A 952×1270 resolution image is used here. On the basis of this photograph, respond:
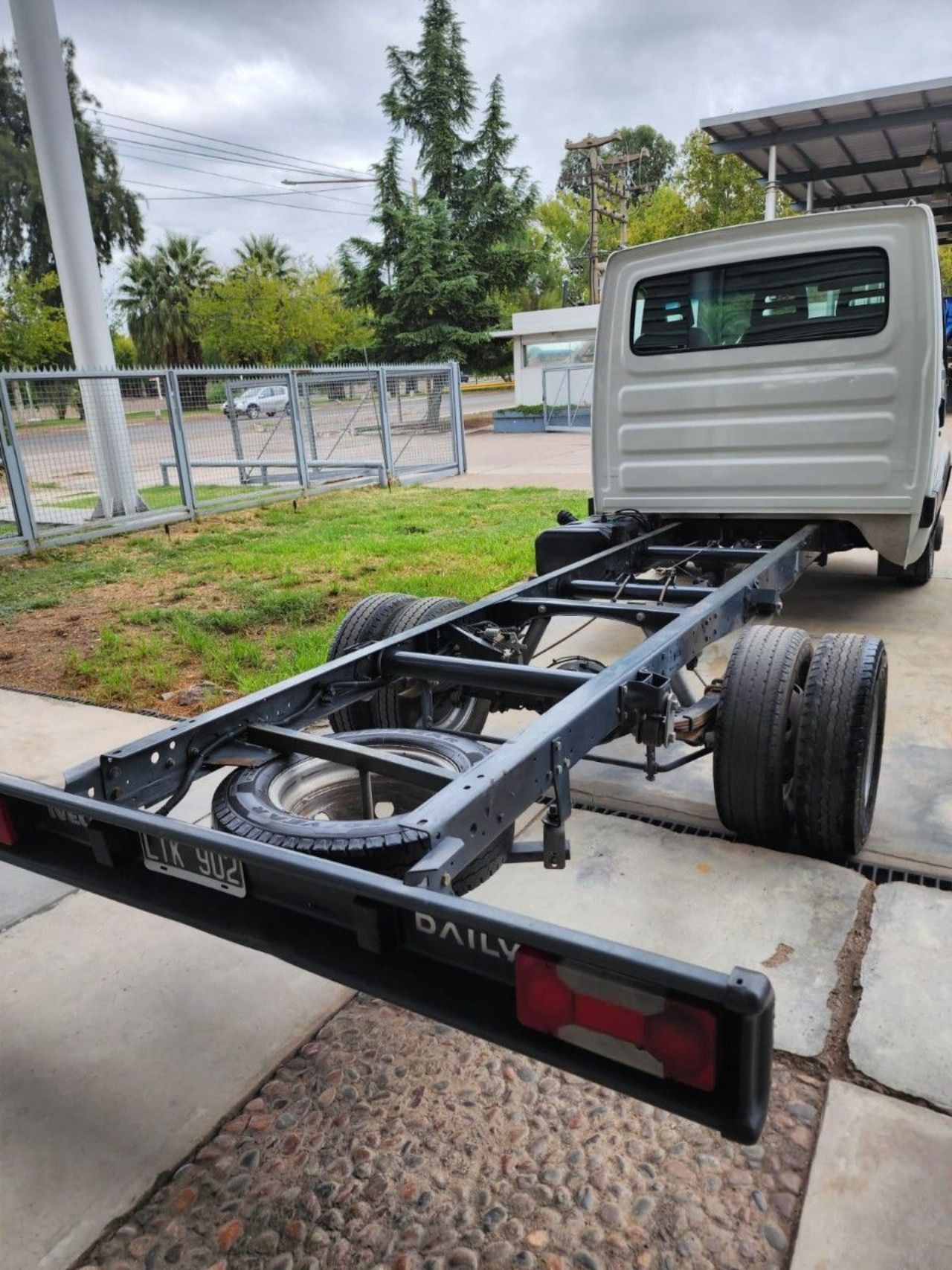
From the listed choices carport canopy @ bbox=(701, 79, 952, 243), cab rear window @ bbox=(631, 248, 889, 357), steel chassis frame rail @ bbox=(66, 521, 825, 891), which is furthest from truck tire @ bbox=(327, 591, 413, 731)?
carport canopy @ bbox=(701, 79, 952, 243)

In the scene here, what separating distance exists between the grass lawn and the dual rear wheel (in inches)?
111

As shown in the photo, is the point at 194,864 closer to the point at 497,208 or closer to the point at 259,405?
the point at 259,405

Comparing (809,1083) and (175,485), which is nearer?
(809,1083)

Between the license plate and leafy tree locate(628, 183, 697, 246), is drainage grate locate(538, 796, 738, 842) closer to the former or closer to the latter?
the license plate

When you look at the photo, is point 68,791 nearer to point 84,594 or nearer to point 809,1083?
point 809,1083

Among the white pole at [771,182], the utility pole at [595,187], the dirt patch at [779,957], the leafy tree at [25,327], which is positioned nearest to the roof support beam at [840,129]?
the white pole at [771,182]

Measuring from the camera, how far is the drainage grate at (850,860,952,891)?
115 inches

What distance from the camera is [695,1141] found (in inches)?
79.4

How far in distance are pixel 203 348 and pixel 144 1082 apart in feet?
188

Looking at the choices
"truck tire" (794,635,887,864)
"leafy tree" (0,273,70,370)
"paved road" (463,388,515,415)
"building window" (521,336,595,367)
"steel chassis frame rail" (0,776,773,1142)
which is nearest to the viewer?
"steel chassis frame rail" (0,776,773,1142)

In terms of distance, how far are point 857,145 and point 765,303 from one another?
315 inches

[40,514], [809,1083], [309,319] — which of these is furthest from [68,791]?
[309,319]

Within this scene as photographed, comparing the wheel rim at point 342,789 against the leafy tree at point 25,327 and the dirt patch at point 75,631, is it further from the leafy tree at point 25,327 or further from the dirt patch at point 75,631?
the leafy tree at point 25,327

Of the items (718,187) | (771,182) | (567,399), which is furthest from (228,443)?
(718,187)
